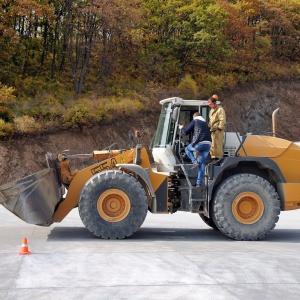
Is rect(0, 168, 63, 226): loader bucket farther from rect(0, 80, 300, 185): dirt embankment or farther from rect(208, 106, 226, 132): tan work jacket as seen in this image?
rect(0, 80, 300, 185): dirt embankment

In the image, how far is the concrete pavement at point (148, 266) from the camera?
7.92 m

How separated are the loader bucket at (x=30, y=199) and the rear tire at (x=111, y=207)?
70 centimetres

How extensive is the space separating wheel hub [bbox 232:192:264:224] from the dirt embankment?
11009 millimetres

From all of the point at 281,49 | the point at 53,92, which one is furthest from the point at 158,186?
the point at 281,49

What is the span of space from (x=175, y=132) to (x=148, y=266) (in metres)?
4.16

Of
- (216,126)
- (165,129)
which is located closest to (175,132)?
(165,129)

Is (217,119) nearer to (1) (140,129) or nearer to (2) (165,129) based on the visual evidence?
(2) (165,129)

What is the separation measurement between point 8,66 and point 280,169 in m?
28.6

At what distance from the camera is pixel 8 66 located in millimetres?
38375

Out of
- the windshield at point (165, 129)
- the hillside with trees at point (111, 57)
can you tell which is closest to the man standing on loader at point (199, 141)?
the windshield at point (165, 129)

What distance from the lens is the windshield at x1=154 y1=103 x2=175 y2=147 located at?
13.1 m

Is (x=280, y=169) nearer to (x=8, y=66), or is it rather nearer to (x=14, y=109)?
(x=14, y=109)

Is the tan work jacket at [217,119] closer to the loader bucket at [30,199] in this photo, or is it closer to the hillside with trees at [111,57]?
the loader bucket at [30,199]

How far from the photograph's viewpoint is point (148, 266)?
9.58 metres
